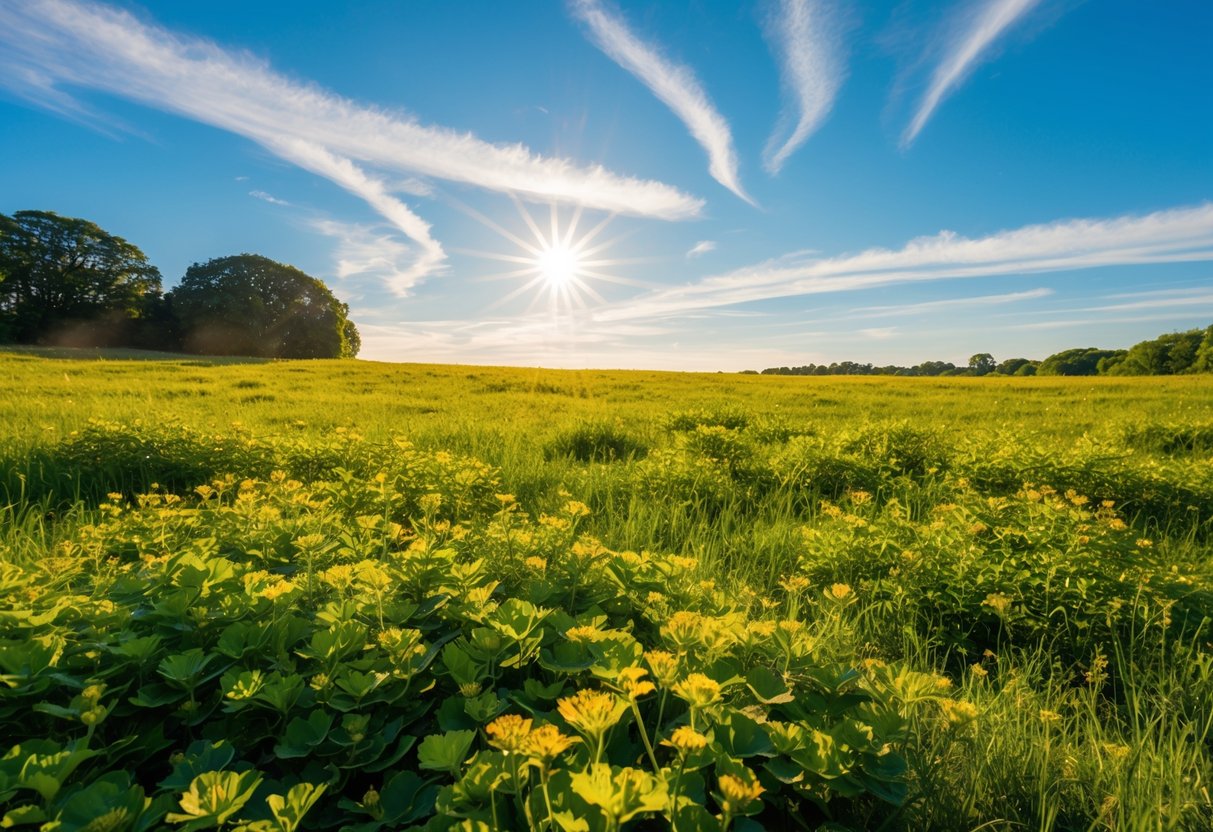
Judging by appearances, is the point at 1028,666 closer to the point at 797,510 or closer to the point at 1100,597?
the point at 1100,597

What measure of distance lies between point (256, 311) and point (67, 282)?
14304 mm

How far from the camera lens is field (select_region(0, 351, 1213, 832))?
1.27 metres

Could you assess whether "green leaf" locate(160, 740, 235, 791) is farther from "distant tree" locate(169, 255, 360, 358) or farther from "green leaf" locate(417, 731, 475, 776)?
"distant tree" locate(169, 255, 360, 358)

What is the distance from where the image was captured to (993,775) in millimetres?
1786

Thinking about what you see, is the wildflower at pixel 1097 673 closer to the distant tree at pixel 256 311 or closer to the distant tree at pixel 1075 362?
the distant tree at pixel 256 311

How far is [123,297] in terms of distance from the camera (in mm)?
46906

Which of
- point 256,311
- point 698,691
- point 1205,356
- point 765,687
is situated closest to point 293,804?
point 698,691

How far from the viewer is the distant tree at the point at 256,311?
152 ft

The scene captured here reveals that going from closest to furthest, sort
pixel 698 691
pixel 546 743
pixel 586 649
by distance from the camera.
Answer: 1. pixel 546 743
2. pixel 698 691
3. pixel 586 649

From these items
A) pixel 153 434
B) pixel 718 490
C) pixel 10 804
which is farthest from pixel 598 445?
pixel 10 804

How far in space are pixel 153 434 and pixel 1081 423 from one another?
15.9 metres

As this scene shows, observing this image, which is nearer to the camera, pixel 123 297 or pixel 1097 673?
pixel 1097 673

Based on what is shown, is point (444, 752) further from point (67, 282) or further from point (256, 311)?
point (67, 282)

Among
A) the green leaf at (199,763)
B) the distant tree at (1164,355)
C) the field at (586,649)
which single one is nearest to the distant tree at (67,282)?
the field at (586,649)
